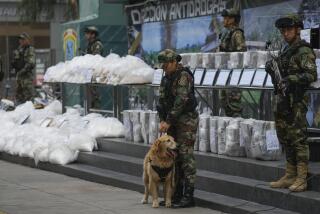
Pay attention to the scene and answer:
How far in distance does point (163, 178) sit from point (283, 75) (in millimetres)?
1938

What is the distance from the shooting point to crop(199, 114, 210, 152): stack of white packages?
37.3ft

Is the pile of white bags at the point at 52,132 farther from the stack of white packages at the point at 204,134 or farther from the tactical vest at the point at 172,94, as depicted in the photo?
the tactical vest at the point at 172,94

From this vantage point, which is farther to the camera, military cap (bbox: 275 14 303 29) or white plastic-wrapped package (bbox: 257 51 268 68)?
white plastic-wrapped package (bbox: 257 51 268 68)

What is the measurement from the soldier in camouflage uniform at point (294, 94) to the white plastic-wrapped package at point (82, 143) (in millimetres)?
5266

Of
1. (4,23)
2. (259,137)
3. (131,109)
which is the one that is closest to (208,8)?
(131,109)

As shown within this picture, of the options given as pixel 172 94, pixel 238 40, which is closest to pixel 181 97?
pixel 172 94

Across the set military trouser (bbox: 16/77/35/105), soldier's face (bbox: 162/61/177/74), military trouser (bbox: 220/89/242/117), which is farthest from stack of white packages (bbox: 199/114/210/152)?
military trouser (bbox: 16/77/35/105)

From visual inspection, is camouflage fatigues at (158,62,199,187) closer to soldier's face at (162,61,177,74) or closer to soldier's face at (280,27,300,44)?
soldier's face at (162,61,177,74)

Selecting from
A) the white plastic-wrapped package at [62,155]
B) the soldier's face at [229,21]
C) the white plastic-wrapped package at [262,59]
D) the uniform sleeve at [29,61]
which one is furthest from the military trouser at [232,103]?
the uniform sleeve at [29,61]

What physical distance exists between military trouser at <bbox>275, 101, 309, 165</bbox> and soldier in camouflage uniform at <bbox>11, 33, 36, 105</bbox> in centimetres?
1172

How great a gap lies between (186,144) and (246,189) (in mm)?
911

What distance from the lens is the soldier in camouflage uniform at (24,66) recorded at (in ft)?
65.1

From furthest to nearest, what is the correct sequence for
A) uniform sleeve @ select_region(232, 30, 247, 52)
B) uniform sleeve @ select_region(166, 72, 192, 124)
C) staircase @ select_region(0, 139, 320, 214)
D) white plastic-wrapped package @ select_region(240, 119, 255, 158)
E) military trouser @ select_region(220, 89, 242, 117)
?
uniform sleeve @ select_region(232, 30, 247, 52)
military trouser @ select_region(220, 89, 242, 117)
white plastic-wrapped package @ select_region(240, 119, 255, 158)
uniform sleeve @ select_region(166, 72, 192, 124)
staircase @ select_region(0, 139, 320, 214)

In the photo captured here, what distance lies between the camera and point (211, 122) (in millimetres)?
11320
